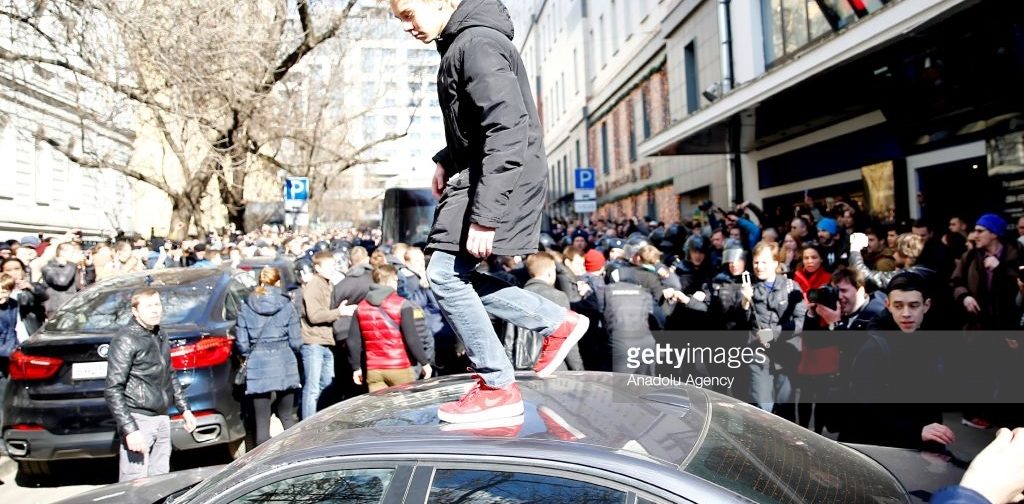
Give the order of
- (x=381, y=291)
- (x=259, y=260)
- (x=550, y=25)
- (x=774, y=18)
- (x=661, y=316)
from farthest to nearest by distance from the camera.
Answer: (x=550, y=25) < (x=774, y=18) < (x=259, y=260) < (x=661, y=316) < (x=381, y=291)

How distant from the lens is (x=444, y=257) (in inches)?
124

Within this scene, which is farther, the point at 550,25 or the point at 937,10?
the point at 550,25

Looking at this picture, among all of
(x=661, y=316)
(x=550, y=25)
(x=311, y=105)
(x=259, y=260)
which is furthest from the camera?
(x=550, y=25)

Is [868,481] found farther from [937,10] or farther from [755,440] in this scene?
[937,10]

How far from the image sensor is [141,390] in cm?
525

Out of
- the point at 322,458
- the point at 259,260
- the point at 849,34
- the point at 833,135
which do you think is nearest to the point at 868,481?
the point at 322,458

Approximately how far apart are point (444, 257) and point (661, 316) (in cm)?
518

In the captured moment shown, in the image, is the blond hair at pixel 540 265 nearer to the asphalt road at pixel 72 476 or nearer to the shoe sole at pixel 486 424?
the asphalt road at pixel 72 476

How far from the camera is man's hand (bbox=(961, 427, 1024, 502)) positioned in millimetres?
1424

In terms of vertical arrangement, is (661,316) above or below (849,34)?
below

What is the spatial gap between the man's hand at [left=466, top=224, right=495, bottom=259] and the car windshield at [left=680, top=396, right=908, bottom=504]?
1.03 metres

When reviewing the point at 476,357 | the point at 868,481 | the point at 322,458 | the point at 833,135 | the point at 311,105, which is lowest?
the point at 868,481

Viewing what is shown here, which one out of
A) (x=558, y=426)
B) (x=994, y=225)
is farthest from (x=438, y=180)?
(x=994, y=225)

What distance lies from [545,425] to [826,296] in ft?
15.6
